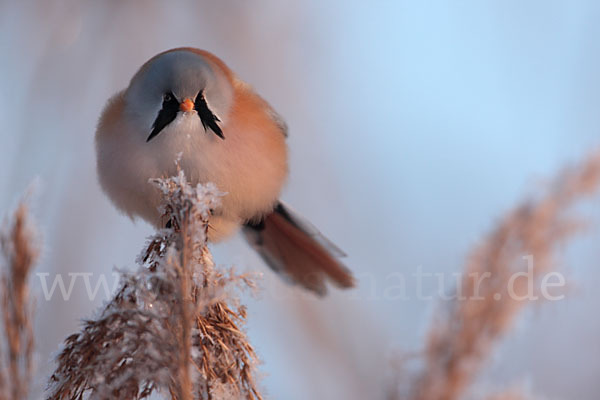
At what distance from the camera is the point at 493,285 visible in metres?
1.73

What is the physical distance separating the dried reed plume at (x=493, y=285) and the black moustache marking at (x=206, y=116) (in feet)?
3.14

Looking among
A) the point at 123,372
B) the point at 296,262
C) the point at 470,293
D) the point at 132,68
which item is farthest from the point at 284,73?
→ the point at 123,372

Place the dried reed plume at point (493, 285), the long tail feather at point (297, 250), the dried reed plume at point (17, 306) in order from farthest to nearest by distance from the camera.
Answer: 1. the long tail feather at point (297, 250)
2. the dried reed plume at point (493, 285)
3. the dried reed plume at point (17, 306)

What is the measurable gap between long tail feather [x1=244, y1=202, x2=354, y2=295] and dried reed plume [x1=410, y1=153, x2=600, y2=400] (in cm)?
107

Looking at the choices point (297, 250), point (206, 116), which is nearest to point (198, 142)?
point (206, 116)

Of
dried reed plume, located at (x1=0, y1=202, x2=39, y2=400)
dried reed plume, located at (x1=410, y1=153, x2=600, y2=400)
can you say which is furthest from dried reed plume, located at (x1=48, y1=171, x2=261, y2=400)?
dried reed plume, located at (x1=410, y1=153, x2=600, y2=400)

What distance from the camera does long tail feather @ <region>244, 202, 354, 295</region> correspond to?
2.84m

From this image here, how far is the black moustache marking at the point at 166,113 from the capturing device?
82.0 inches

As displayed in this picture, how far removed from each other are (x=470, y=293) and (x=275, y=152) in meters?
1.13

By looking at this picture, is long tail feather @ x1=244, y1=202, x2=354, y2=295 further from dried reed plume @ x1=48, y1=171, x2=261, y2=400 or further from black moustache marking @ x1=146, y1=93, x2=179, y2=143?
dried reed plume @ x1=48, y1=171, x2=261, y2=400

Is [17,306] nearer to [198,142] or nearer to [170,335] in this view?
[170,335]

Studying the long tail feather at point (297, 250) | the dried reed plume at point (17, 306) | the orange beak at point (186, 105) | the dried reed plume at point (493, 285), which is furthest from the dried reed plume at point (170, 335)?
the long tail feather at point (297, 250)

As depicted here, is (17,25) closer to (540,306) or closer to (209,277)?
(209,277)

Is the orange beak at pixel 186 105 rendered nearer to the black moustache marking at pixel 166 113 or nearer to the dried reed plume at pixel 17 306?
the black moustache marking at pixel 166 113
